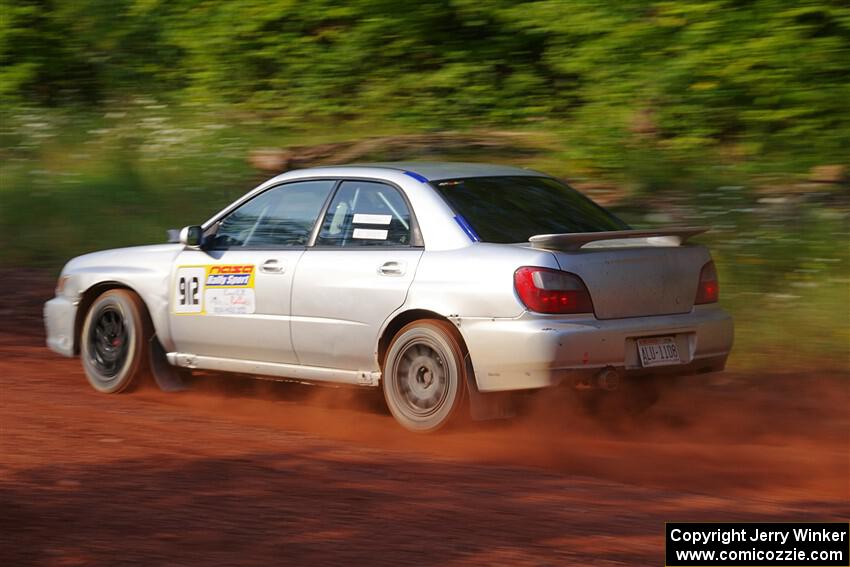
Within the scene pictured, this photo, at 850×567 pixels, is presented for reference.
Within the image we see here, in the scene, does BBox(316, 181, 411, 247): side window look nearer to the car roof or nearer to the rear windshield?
the car roof

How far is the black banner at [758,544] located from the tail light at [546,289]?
1746 millimetres

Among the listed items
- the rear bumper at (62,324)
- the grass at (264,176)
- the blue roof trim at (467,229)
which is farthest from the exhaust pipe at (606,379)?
the rear bumper at (62,324)

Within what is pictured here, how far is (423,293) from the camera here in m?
7.11

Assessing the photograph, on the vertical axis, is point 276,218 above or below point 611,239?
above

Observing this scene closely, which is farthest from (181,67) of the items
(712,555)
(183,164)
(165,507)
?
(712,555)

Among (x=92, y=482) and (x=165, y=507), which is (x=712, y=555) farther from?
(x=92, y=482)

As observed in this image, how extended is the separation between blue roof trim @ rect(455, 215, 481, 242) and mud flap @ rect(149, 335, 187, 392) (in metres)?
2.65

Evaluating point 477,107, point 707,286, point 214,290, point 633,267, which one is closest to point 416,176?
point 633,267

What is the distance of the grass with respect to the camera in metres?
9.78

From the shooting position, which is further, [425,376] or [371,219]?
[371,219]

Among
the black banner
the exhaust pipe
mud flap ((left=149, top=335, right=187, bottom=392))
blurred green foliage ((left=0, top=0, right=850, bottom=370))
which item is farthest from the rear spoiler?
mud flap ((left=149, top=335, right=187, bottom=392))

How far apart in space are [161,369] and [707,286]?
12.2ft

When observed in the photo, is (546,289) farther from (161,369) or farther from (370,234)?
(161,369)

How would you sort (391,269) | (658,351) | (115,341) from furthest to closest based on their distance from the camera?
(115,341) < (391,269) < (658,351)
